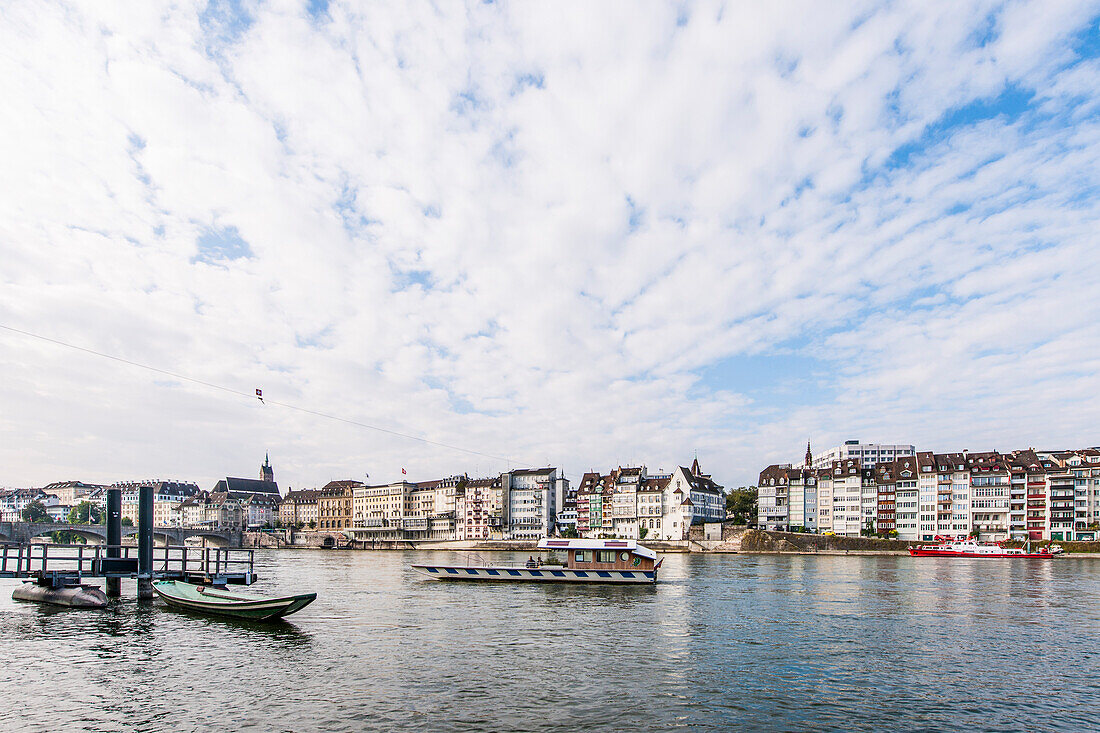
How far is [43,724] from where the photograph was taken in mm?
23453

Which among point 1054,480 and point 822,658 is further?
point 1054,480

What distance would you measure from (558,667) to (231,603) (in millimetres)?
21796

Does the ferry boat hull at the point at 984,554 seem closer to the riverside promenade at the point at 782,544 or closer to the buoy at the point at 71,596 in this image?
the riverside promenade at the point at 782,544

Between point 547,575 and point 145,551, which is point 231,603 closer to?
point 145,551

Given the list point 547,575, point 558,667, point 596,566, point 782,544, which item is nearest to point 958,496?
point 782,544

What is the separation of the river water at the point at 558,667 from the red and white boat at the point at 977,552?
93700 millimetres

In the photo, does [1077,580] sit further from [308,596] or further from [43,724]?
[43,724]

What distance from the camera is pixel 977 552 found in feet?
466

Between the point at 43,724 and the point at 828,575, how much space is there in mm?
81382

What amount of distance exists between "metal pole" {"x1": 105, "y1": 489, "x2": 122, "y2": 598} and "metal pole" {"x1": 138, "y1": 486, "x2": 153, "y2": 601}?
1.54m

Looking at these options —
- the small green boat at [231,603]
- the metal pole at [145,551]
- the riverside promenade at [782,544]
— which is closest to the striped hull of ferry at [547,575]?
the metal pole at [145,551]

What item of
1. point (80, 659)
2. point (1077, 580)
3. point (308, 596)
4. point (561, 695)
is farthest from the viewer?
point (1077, 580)

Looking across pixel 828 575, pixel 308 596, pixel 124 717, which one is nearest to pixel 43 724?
pixel 124 717

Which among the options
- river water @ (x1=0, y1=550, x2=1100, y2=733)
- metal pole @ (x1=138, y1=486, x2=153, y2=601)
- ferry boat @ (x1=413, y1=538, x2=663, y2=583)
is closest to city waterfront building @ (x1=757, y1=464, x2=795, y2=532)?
ferry boat @ (x1=413, y1=538, x2=663, y2=583)
